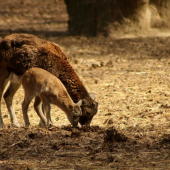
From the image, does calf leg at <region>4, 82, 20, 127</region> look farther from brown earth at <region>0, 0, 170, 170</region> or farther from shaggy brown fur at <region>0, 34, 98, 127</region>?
shaggy brown fur at <region>0, 34, 98, 127</region>

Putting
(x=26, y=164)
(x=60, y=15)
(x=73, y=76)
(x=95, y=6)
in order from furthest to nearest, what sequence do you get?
(x=60, y=15), (x=95, y=6), (x=73, y=76), (x=26, y=164)

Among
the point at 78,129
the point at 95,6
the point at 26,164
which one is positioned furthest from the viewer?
the point at 95,6

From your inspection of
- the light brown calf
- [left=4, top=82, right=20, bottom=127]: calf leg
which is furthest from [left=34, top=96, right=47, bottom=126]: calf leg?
[left=4, top=82, right=20, bottom=127]: calf leg

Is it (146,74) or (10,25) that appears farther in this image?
(10,25)

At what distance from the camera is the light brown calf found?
7.36m

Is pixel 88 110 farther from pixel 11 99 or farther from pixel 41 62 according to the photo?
pixel 11 99

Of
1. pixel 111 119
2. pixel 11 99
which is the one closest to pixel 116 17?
pixel 11 99

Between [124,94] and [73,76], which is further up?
[73,76]

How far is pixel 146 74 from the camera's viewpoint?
11672mm

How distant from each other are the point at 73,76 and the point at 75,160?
2587 millimetres

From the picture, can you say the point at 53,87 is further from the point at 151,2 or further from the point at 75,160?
the point at 151,2

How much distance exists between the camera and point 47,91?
7.46 metres

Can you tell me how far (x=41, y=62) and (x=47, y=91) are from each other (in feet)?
1.96

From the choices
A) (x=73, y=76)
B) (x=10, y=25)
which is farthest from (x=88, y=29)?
(x=73, y=76)
